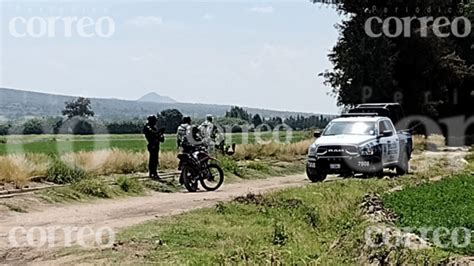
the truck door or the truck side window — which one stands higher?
the truck side window

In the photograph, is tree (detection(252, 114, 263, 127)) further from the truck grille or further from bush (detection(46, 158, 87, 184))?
bush (detection(46, 158, 87, 184))

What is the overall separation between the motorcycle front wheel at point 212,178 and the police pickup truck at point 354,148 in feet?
10.6

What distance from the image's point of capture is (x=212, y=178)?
19656mm

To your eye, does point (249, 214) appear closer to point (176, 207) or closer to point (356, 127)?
point (176, 207)

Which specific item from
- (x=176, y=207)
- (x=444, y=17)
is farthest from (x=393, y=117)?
(x=444, y=17)

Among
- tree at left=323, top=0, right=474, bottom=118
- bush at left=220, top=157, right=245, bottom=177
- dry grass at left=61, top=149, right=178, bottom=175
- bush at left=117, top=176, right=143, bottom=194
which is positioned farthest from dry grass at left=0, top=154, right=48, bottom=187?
tree at left=323, top=0, right=474, bottom=118

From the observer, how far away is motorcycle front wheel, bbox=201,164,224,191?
19.3m

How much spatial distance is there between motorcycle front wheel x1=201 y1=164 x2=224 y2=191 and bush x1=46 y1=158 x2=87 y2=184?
130 inches

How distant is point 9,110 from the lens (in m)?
38.5

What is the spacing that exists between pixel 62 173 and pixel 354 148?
26.8 ft

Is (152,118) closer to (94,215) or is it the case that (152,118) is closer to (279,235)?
(94,215)

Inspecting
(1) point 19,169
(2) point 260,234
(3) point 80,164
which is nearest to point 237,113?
(3) point 80,164

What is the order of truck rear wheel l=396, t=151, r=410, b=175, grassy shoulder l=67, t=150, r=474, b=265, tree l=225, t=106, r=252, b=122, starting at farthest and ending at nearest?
tree l=225, t=106, r=252, b=122 → truck rear wheel l=396, t=151, r=410, b=175 → grassy shoulder l=67, t=150, r=474, b=265

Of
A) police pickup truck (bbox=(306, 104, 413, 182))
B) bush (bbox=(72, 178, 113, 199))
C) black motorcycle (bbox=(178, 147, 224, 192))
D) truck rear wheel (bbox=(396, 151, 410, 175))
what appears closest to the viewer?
bush (bbox=(72, 178, 113, 199))
